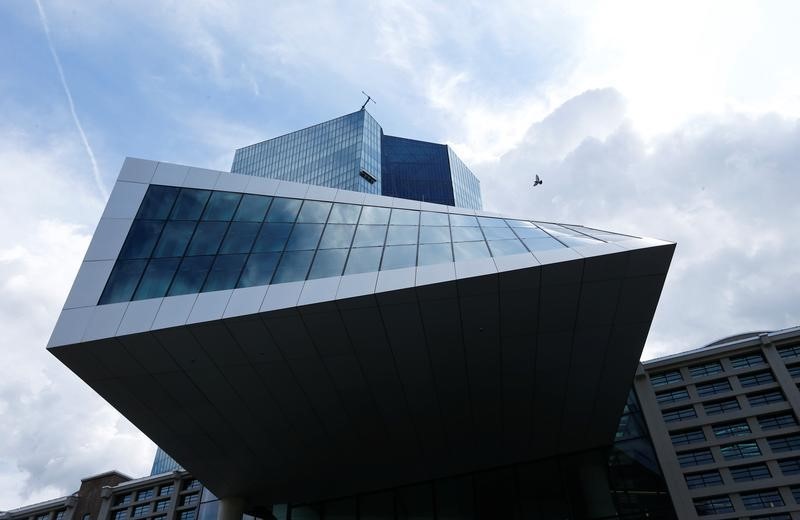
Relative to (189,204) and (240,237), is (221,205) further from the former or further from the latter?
(240,237)

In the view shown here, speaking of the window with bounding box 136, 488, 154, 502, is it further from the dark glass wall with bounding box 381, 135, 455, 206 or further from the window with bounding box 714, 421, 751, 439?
the dark glass wall with bounding box 381, 135, 455, 206

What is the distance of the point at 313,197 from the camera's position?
20.5 m

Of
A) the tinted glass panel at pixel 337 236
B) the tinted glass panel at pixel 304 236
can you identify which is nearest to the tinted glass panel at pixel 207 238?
the tinted glass panel at pixel 304 236

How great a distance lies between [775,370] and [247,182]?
23.2m

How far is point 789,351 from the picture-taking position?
24.9 meters

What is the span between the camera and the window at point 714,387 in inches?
996

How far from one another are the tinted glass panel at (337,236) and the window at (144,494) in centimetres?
2631

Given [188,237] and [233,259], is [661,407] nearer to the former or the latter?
[233,259]

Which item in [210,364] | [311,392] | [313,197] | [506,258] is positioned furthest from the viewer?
[313,197]

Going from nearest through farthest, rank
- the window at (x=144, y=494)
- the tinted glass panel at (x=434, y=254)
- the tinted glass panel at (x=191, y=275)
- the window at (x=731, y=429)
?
the tinted glass panel at (x=434, y=254), the tinted glass panel at (x=191, y=275), the window at (x=731, y=429), the window at (x=144, y=494)

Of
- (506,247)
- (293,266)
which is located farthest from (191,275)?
(506,247)

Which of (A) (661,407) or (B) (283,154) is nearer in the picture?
(A) (661,407)

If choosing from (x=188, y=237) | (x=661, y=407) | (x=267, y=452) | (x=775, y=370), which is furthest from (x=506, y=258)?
(x=775, y=370)

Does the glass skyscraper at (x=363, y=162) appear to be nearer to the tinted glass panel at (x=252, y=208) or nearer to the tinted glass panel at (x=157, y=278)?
the tinted glass panel at (x=252, y=208)
